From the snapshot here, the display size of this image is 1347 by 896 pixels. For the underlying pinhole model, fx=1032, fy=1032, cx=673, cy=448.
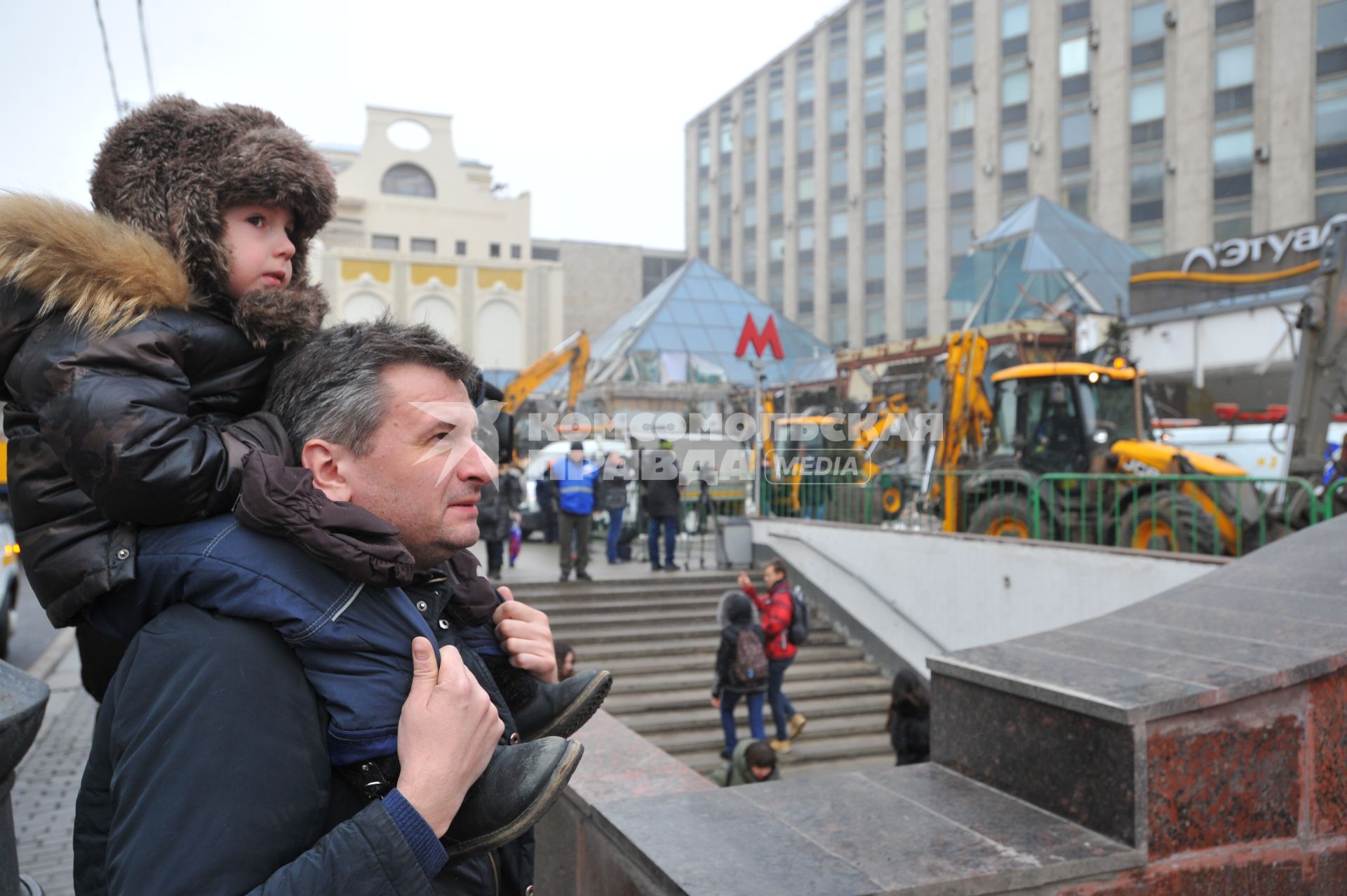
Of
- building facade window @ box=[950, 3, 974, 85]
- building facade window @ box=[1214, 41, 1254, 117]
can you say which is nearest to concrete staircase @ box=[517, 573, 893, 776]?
building facade window @ box=[1214, 41, 1254, 117]

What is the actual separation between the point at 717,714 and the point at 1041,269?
72.7 feet

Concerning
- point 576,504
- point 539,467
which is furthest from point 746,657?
point 539,467

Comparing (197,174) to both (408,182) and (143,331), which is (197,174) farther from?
(408,182)

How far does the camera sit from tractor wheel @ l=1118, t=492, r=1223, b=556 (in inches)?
381

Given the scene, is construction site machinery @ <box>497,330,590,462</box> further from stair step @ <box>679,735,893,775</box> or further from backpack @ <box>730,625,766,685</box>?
backpack @ <box>730,625,766,685</box>

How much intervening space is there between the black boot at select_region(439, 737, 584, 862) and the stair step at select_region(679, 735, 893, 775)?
31.1ft

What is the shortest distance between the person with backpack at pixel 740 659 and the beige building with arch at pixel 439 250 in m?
45.8

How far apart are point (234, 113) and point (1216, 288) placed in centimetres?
2370

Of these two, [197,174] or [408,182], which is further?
[408,182]

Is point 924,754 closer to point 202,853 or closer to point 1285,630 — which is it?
point 1285,630

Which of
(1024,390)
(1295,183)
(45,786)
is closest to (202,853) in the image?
(45,786)

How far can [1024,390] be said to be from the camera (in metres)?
13.5

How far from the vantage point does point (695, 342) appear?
34719 mm

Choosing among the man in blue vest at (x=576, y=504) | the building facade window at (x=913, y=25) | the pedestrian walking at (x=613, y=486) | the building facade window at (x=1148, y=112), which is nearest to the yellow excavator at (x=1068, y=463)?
the man in blue vest at (x=576, y=504)
